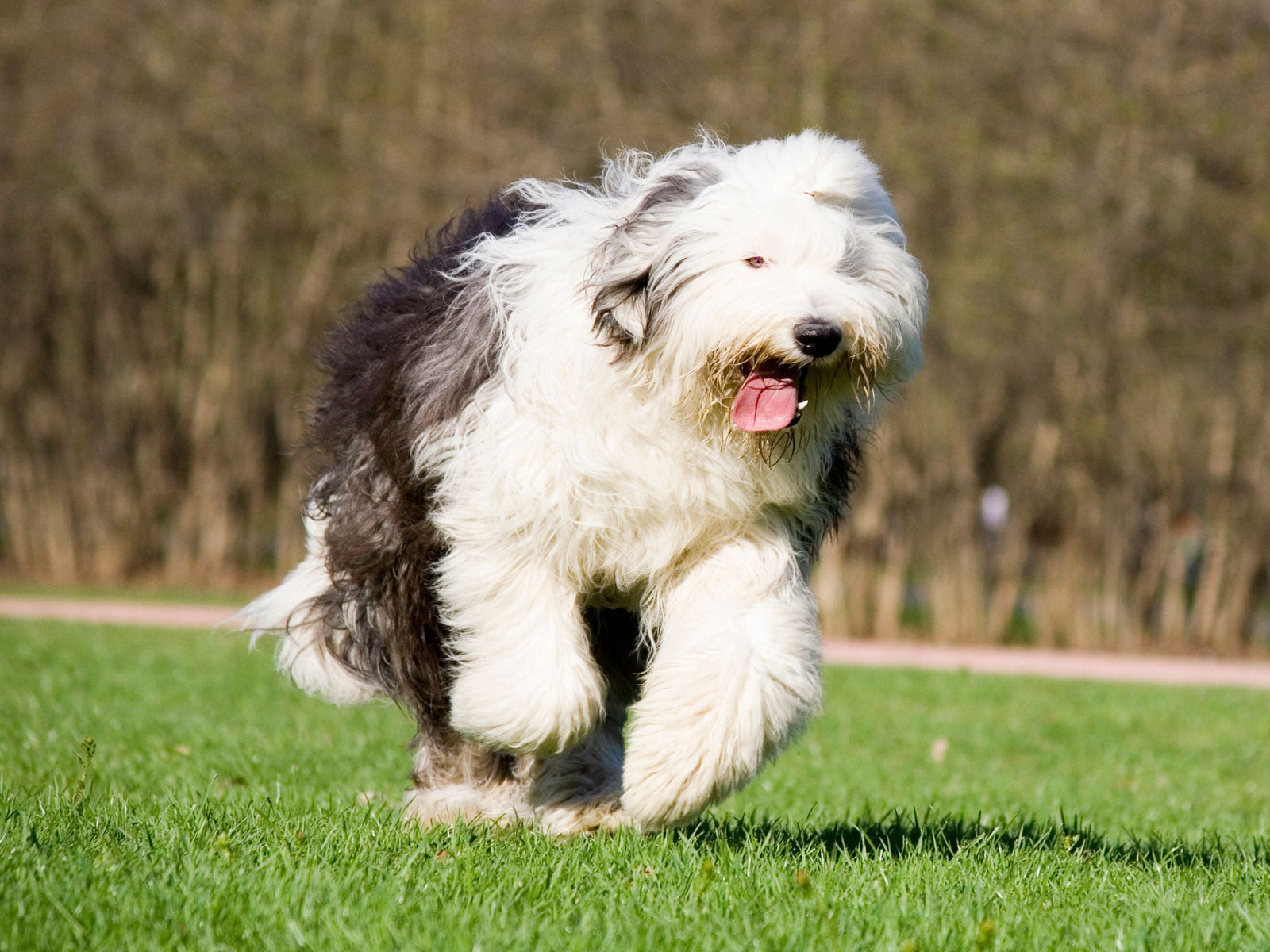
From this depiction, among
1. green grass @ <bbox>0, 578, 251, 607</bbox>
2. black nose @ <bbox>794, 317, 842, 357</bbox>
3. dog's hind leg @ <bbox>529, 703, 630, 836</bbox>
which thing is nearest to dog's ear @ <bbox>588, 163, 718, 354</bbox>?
black nose @ <bbox>794, 317, 842, 357</bbox>

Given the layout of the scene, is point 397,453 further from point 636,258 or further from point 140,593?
point 140,593

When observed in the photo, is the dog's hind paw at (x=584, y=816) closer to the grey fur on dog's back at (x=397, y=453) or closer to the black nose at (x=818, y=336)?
the grey fur on dog's back at (x=397, y=453)

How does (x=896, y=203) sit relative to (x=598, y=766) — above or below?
above

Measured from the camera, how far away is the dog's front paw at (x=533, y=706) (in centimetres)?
393

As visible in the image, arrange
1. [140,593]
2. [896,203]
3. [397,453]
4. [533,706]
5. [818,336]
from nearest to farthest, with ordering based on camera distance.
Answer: [818,336]
[533,706]
[397,453]
[896,203]
[140,593]

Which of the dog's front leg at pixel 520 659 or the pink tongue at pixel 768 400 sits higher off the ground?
the pink tongue at pixel 768 400

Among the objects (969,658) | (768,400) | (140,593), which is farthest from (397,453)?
(140,593)

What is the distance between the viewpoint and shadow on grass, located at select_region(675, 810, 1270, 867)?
13.4 feet

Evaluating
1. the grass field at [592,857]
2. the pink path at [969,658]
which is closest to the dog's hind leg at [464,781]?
the grass field at [592,857]

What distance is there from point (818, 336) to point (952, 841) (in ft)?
5.49

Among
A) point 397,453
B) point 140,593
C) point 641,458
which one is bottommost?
point 140,593

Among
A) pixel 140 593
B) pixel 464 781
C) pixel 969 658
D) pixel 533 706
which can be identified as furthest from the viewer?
pixel 140 593

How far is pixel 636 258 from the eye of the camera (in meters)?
3.88

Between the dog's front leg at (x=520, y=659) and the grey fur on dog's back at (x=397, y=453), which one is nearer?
the dog's front leg at (x=520, y=659)
